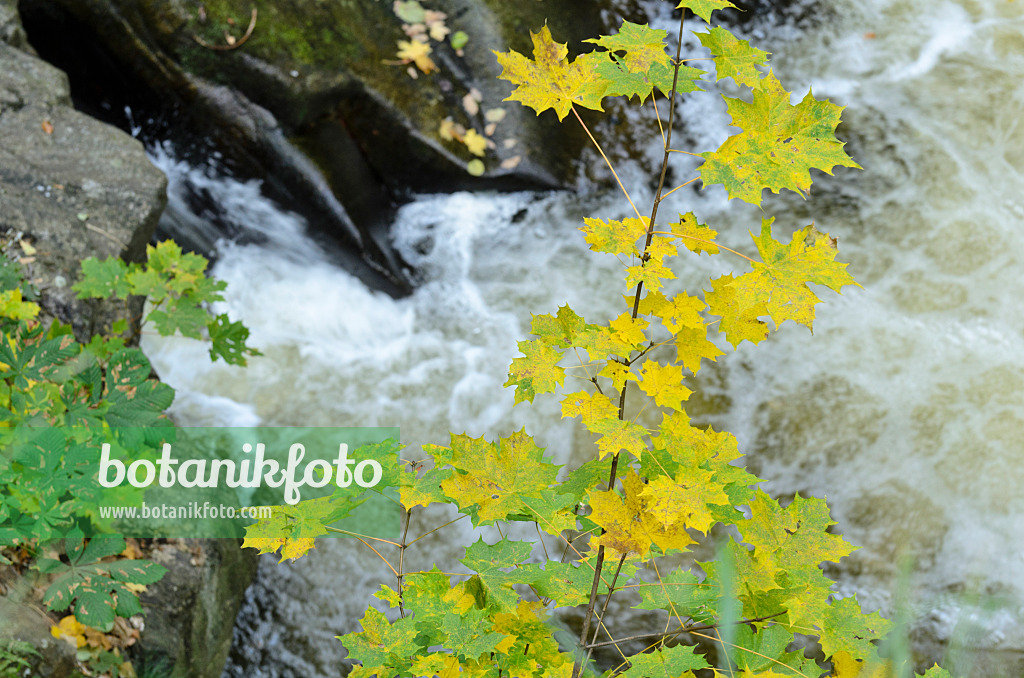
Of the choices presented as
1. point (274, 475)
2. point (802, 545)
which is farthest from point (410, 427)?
point (802, 545)

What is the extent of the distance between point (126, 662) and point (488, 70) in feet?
13.7

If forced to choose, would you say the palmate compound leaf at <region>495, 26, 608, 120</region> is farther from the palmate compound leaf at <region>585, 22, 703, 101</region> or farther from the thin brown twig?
the thin brown twig

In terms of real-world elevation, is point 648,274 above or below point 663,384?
above

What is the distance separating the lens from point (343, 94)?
171 inches

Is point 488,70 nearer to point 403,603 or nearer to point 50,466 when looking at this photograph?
point 50,466

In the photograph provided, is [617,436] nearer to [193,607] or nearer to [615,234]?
[615,234]

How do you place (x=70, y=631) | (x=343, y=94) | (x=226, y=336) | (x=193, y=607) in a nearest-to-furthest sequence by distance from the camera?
(x=70, y=631), (x=193, y=607), (x=226, y=336), (x=343, y=94)

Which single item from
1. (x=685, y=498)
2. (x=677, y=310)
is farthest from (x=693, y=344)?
(x=685, y=498)

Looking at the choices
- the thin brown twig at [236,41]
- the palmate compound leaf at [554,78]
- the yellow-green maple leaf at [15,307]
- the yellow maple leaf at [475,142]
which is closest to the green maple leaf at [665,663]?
the palmate compound leaf at [554,78]

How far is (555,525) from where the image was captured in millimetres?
1161

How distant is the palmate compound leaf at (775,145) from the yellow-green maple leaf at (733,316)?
21 cm

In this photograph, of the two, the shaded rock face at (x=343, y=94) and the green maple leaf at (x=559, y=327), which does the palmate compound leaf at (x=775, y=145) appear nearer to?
the green maple leaf at (x=559, y=327)

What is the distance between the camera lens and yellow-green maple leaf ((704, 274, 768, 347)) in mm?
1238

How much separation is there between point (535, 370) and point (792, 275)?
48cm
